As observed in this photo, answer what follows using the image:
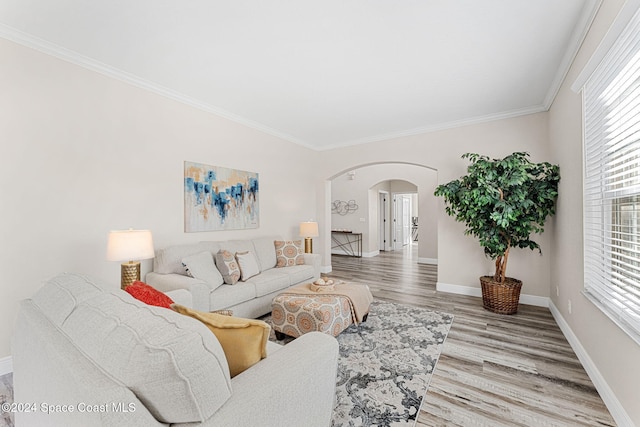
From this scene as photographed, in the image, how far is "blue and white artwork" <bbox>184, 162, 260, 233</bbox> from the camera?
3576 mm

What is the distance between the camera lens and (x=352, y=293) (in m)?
3.02

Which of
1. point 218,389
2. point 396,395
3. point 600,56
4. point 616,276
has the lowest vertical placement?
point 396,395

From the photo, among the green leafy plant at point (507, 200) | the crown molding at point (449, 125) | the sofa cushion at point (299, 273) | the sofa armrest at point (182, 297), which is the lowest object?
the sofa cushion at point (299, 273)

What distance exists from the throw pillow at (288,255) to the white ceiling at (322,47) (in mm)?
2007

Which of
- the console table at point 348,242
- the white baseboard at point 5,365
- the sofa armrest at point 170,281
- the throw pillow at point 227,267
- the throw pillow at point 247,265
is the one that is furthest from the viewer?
the console table at point 348,242

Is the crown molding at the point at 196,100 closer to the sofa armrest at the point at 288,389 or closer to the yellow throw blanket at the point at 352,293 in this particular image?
the yellow throw blanket at the point at 352,293

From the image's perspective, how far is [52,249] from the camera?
8.10 ft

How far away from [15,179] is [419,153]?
4.92m

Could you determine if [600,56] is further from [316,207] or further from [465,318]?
[316,207]

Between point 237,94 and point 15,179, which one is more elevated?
point 237,94

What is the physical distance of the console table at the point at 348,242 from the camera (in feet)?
27.2

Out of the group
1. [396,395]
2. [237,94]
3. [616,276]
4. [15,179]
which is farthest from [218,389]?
[237,94]

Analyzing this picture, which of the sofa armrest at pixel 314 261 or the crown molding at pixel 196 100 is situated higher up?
the crown molding at pixel 196 100

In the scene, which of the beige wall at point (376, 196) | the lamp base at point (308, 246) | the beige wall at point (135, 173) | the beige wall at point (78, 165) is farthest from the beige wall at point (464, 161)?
the beige wall at point (78, 165)
